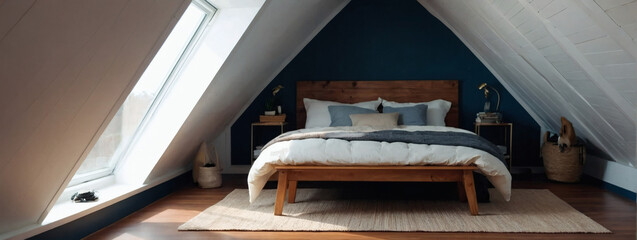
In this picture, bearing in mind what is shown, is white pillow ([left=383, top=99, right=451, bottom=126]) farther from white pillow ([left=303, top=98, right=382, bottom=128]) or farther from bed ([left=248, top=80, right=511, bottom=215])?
bed ([left=248, top=80, right=511, bottom=215])

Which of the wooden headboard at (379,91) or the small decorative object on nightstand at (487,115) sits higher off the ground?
the wooden headboard at (379,91)

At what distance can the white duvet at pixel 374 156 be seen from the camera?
361cm

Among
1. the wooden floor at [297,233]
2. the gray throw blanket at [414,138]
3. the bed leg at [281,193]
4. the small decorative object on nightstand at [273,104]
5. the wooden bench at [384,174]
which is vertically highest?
the small decorative object on nightstand at [273,104]

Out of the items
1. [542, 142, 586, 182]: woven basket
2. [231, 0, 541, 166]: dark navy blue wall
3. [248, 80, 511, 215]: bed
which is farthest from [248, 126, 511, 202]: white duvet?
[231, 0, 541, 166]: dark navy blue wall

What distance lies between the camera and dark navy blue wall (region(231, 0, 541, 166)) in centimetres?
584

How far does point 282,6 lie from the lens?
4273 millimetres

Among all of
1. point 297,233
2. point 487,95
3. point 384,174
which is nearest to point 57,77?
point 297,233

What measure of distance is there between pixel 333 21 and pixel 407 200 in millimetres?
2583

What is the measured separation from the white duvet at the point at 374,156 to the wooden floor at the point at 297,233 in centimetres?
54

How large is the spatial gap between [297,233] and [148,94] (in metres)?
1.62

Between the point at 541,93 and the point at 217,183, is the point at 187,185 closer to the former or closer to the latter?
the point at 217,183

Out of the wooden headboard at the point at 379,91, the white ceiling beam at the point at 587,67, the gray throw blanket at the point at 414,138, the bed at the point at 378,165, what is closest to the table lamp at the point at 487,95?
the wooden headboard at the point at 379,91

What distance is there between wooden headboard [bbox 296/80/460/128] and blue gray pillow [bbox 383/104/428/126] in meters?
0.40

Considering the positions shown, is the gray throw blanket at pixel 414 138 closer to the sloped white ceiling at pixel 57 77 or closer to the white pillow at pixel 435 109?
the white pillow at pixel 435 109
